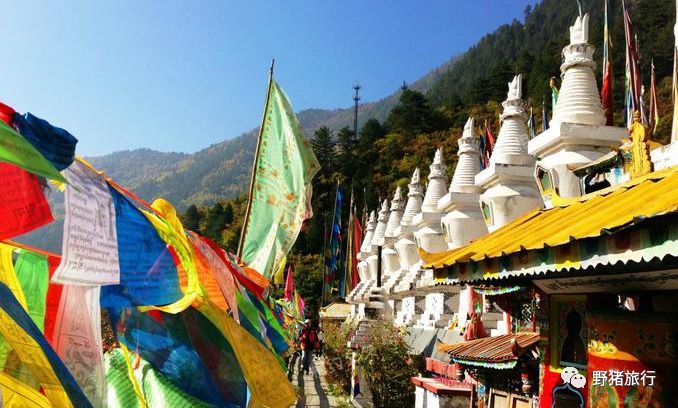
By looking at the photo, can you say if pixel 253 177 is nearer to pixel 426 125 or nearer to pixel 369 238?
pixel 369 238

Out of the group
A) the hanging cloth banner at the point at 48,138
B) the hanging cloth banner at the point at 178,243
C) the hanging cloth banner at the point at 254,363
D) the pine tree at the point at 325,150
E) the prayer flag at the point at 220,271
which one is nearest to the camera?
the hanging cloth banner at the point at 48,138

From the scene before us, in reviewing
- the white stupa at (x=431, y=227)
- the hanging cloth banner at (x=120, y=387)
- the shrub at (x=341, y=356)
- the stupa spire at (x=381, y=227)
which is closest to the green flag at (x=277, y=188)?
the hanging cloth banner at (x=120, y=387)

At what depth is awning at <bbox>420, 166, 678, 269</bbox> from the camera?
135 inches

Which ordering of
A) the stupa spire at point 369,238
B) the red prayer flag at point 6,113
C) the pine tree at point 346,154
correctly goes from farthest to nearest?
the pine tree at point 346,154 < the stupa spire at point 369,238 < the red prayer flag at point 6,113

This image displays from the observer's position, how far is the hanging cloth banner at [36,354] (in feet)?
7.64

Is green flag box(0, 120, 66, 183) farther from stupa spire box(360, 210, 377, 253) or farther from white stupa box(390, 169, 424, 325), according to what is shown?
stupa spire box(360, 210, 377, 253)

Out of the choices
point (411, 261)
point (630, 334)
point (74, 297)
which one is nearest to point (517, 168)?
point (630, 334)

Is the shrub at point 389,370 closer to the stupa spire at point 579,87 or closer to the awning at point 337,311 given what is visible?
the stupa spire at point 579,87

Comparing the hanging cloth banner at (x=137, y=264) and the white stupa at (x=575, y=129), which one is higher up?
the white stupa at (x=575, y=129)

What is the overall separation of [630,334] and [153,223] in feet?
11.1

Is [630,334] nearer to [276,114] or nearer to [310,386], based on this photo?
[276,114]

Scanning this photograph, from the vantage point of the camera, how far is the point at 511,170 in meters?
10.2

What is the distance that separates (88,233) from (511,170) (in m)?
8.18

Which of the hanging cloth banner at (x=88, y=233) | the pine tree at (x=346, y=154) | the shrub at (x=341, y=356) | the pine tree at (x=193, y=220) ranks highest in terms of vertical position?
the pine tree at (x=346, y=154)
